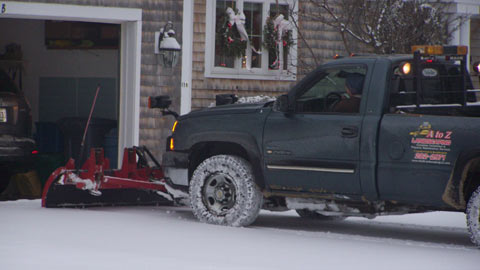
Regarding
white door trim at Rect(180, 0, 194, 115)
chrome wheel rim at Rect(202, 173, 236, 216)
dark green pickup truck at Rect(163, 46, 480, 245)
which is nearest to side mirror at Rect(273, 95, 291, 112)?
dark green pickup truck at Rect(163, 46, 480, 245)

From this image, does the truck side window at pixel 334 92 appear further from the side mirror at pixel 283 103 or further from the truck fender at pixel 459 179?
the truck fender at pixel 459 179

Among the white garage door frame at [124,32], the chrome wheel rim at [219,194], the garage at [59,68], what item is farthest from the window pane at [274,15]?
the chrome wheel rim at [219,194]

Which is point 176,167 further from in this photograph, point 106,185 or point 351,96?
point 351,96

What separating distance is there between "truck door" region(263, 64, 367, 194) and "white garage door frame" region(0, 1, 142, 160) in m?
6.71

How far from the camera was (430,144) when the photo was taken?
8.20 meters

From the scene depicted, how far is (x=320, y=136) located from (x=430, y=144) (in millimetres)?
1227

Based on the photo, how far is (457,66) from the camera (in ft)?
29.6

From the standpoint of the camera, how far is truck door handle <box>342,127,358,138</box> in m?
8.73

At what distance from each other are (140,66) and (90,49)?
5.71m

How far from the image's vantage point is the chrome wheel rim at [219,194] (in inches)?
380

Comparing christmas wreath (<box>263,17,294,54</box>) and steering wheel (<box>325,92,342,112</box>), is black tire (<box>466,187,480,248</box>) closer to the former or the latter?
steering wheel (<box>325,92,342,112</box>)

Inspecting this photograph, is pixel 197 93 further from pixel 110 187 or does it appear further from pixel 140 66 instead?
pixel 110 187

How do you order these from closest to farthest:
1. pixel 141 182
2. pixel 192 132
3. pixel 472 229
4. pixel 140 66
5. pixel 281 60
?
pixel 472 229 < pixel 192 132 < pixel 141 182 < pixel 140 66 < pixel 281 60

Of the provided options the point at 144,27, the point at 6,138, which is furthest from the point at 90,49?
the point at 6,138
